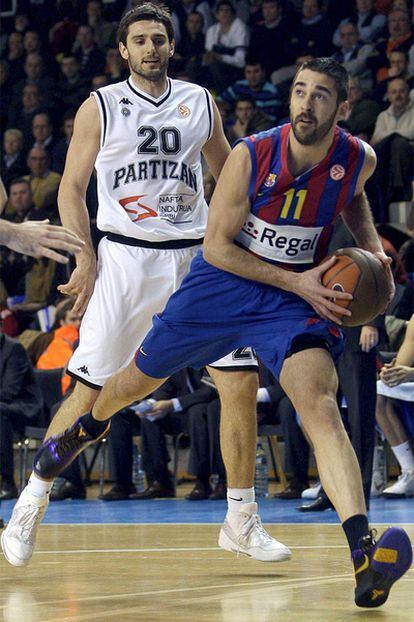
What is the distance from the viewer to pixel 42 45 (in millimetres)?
17047

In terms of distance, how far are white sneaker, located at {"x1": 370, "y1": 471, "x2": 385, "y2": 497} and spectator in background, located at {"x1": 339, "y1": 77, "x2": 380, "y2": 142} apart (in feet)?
13.7

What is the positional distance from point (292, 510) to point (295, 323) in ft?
13.1

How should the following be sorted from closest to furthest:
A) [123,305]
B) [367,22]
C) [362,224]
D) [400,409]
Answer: [362,224]
[123,305]
[400,409]
[367,22]

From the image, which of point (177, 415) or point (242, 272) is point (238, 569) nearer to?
point (242, 272)

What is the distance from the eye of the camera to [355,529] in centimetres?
406

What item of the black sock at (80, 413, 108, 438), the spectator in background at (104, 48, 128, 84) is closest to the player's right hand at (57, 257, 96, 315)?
the black sock at (80, 413, 108, 438)

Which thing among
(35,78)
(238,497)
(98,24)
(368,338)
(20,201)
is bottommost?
(20,201)

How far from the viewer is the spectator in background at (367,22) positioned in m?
13.7

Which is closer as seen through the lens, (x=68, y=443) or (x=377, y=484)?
(x=68, y=443)

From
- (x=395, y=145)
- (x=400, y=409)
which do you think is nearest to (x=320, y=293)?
(x=400, y=409)

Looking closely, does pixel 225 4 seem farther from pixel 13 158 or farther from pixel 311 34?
pixel 13 158

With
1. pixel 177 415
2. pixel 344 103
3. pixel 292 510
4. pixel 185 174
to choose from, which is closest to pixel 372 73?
pixel 177 415

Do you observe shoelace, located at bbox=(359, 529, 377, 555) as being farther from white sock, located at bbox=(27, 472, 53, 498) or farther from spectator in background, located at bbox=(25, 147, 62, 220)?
spectator in background, located at bbox=(25, 147, 62, 220)

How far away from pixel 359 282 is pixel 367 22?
1000 centimetres
